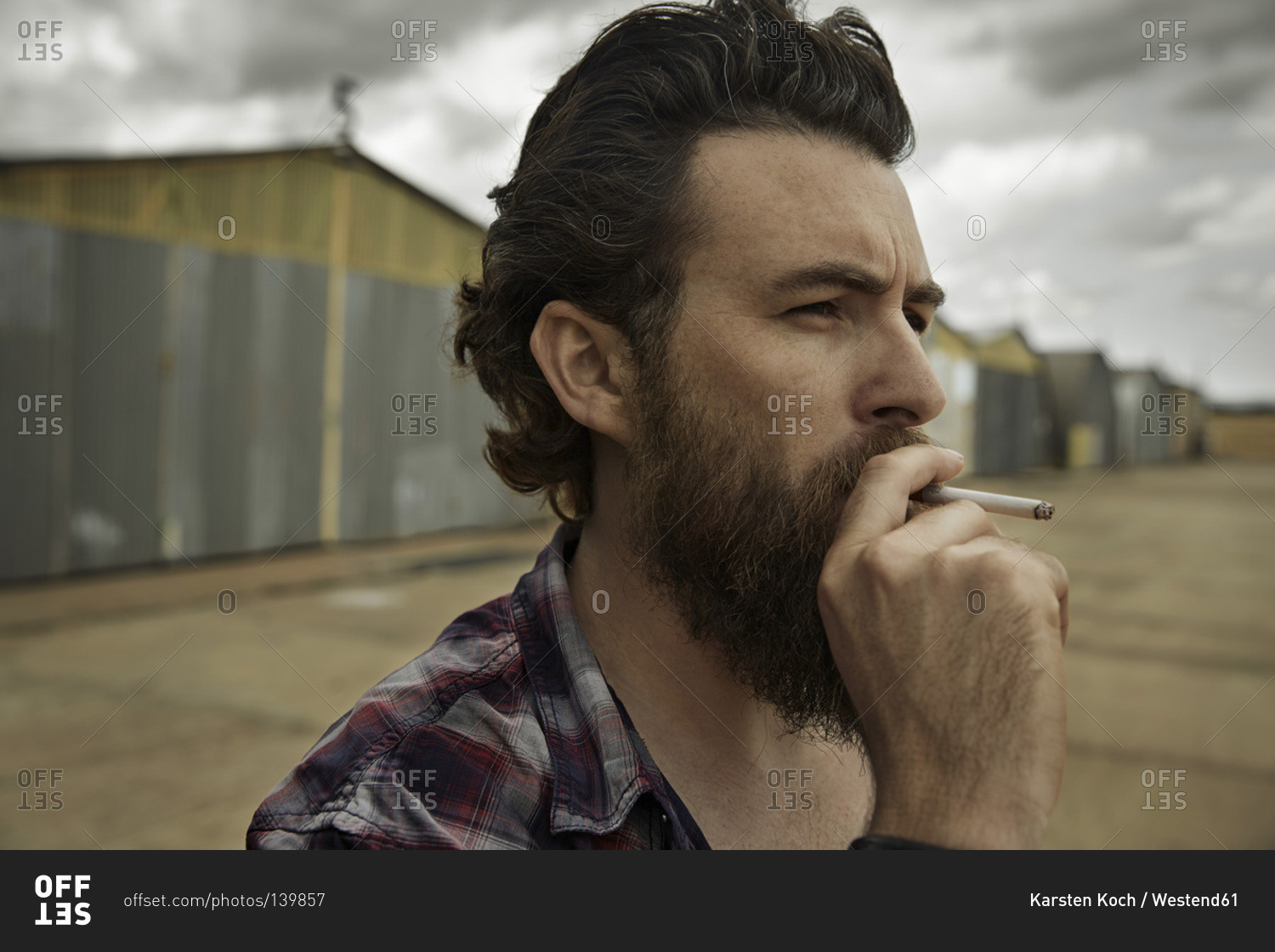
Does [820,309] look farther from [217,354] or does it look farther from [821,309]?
[217,354]

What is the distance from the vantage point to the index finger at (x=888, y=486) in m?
1.52

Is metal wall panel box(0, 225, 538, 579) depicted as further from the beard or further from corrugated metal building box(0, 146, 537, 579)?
the beard

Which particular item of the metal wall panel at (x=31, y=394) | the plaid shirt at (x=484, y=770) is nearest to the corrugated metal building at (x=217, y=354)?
the metal wall panel at (x=31, y=394)

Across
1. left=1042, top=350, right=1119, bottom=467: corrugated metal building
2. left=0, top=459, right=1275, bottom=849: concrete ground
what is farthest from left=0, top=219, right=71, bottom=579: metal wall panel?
left=1042, top=350, right=1119, bottom=467: corrugated metal building

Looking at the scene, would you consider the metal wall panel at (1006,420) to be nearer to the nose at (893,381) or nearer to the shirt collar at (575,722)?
the nose at (893,381)

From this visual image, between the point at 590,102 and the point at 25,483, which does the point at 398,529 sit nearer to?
the point at 25,483

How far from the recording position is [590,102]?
2.13 metres

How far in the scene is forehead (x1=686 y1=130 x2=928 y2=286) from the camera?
181 cm

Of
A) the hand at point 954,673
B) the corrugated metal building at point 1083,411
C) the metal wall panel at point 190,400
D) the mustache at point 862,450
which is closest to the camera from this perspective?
the hand at point 954,673

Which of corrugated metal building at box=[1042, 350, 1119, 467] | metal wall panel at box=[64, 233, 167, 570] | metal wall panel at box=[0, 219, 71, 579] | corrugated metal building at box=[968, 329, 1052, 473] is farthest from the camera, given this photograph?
corrugated metal building at box=[1042, 350, 1119, 467]

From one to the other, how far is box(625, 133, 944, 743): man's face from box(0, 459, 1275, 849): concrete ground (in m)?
3.37

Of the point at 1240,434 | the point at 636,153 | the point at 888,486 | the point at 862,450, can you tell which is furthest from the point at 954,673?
the point at 1240,434

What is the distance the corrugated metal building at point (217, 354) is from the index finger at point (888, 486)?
7983mm

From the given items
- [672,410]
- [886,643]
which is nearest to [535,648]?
[672,410]
